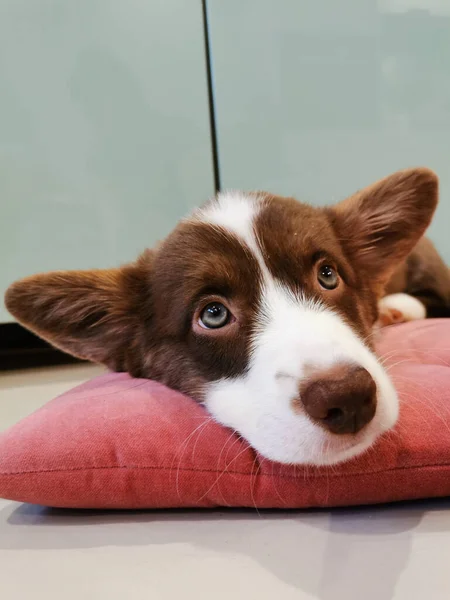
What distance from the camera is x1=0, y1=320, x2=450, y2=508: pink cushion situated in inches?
49.8

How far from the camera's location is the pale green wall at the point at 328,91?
134 inches

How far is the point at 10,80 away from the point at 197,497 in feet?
9.43

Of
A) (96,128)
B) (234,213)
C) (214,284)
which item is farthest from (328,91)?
(214,284)

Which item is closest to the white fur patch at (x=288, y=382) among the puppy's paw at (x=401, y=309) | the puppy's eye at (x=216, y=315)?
the puppy's eye at (x=216, y=315)

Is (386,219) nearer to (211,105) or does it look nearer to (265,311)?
(265,311)

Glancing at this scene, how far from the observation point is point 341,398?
42.6 inches

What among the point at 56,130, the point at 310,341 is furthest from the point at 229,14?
the point at 310,341

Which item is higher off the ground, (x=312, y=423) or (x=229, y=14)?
(x=229, y=14)

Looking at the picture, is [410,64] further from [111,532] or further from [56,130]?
[111,532]

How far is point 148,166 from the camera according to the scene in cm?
351

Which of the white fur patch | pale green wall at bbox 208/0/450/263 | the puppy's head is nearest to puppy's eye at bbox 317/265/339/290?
the puppy's head

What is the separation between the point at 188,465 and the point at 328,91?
2.82m

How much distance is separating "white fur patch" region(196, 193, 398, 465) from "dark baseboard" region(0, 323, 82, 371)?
97.3 inches

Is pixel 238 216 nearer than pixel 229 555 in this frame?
No
